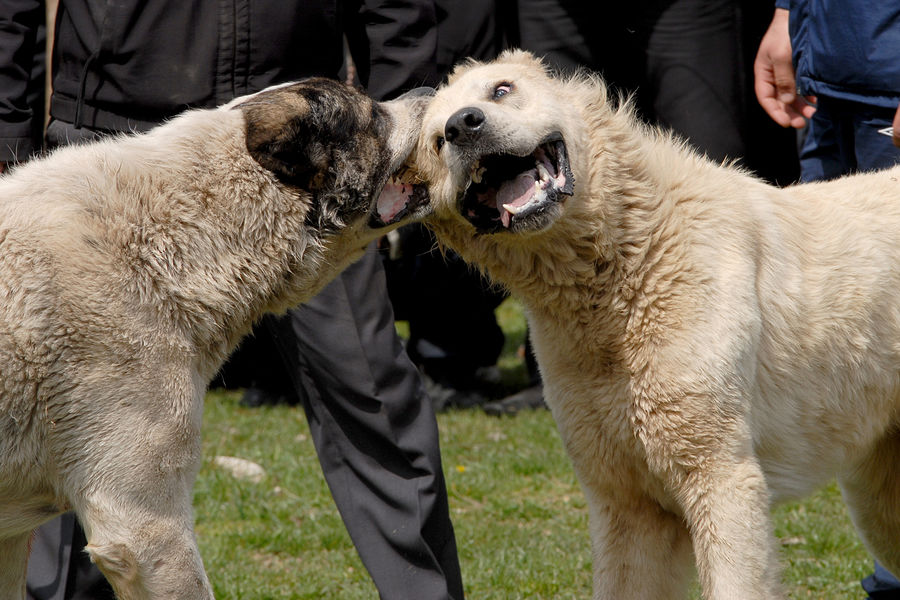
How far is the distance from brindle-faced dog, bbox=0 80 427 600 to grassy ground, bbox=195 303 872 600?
1.79m

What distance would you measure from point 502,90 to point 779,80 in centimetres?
147

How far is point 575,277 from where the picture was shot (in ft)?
12.2

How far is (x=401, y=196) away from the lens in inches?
152

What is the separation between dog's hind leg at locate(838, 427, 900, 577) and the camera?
416 centimetres

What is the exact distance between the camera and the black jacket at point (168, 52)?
3.99m

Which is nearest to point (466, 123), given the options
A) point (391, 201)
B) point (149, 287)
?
point (391, 201)

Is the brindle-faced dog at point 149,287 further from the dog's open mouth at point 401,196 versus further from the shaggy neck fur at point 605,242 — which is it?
the shaggy neck fur at point 605,242

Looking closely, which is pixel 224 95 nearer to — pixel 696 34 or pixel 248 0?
pixel 248 0

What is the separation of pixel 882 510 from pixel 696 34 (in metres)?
2.52

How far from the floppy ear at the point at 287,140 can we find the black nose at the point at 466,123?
0.43 metres

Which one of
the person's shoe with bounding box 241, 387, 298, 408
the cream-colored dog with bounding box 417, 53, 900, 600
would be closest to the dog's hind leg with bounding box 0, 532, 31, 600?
the cream-colored dog with bounding box 417, 53, 900, 600

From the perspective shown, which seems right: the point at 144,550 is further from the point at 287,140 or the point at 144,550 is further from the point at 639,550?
the point at 639,550

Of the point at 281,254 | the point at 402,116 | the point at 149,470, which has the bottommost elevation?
the point at 149,470

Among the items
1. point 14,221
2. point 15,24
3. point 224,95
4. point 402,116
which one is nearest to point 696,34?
point 402,116
